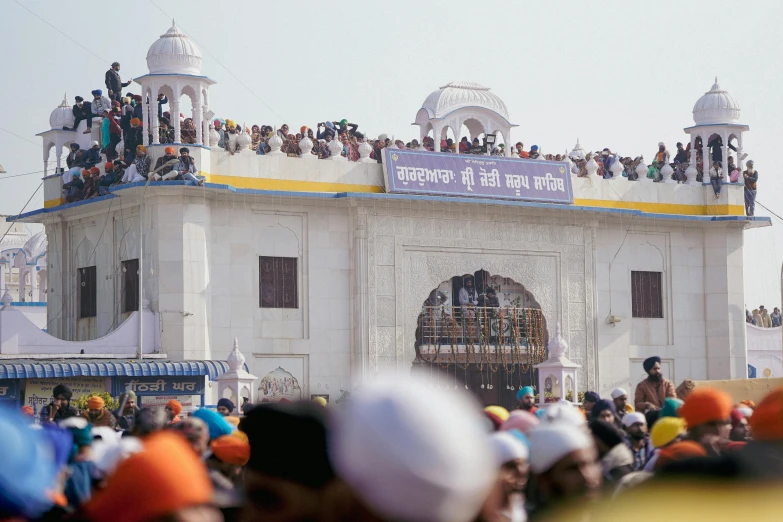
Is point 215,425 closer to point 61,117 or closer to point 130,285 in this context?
point 130,285

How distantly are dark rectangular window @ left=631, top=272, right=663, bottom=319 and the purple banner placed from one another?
9.41 feet

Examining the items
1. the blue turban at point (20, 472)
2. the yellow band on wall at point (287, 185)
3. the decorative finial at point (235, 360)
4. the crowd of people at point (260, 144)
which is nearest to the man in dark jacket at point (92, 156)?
the crowd of people at point (260, 144)

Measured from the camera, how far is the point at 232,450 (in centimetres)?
698

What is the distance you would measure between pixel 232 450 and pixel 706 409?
252 cm

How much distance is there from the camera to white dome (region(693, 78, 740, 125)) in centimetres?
2989

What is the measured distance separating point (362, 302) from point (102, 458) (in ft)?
63.5

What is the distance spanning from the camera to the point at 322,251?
85.6ft

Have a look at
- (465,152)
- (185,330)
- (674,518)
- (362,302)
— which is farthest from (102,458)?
(465,152)

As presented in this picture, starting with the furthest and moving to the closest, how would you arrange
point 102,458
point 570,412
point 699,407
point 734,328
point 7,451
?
point 734,328 < point 570,412 < point 699,407 < point 102,458 < point 7,451

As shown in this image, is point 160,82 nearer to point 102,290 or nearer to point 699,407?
point 102,290

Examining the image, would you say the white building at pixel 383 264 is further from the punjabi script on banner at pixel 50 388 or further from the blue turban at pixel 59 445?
the blue turban at pixel 59 445

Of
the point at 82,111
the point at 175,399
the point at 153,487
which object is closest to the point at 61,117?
the point at 82,111

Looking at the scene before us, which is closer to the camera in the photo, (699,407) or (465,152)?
(699,407)

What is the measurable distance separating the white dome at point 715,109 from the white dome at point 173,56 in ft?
38.7
